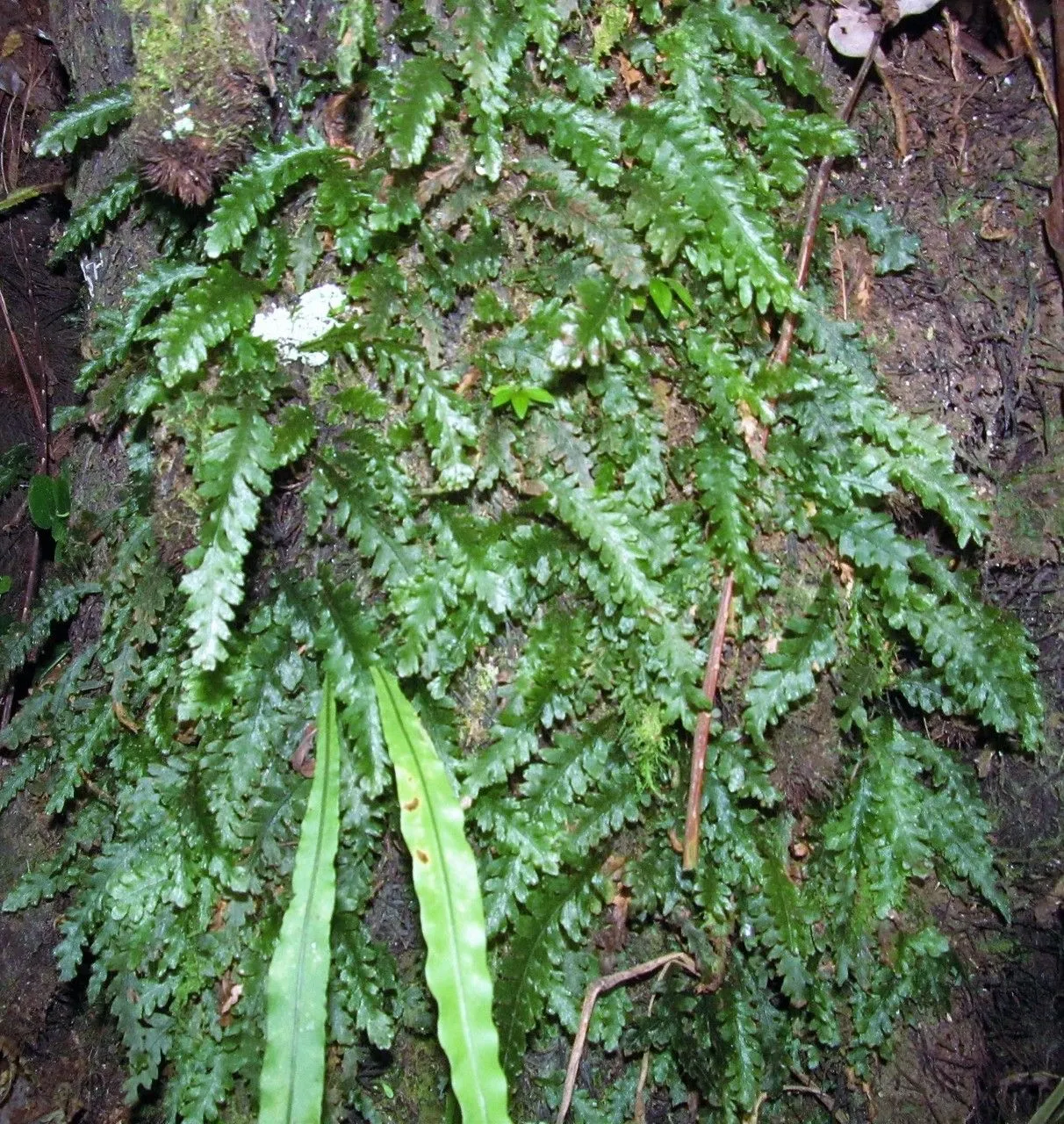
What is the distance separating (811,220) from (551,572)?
90 centimetres

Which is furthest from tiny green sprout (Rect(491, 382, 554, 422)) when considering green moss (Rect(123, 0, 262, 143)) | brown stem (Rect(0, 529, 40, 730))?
brown stem (Rect(0, 529, 40, 730))

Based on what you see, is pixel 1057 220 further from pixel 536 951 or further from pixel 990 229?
pixel 536 951

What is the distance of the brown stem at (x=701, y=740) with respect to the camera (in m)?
1.73

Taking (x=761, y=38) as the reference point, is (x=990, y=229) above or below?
below

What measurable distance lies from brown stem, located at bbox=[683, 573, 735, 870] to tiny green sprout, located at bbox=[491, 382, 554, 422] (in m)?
0.50

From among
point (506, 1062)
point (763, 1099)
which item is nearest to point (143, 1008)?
point (506, 1062)

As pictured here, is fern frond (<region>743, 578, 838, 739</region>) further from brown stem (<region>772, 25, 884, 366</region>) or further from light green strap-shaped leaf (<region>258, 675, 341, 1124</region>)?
light green strap-shaped leaf (<region>258, 675, 341, 1124</region>)

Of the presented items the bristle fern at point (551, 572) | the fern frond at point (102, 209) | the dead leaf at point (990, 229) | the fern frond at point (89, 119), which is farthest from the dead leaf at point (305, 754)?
the dead leaf at point (990, 229)

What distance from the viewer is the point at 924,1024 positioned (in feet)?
6.17

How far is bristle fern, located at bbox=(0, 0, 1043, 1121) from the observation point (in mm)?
1697

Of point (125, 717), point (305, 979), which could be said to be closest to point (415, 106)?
point (125, 717)

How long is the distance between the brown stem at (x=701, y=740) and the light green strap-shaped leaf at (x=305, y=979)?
2.17ft

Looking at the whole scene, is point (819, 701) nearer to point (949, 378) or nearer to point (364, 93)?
point (949, 378)

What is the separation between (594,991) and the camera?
1703mm
